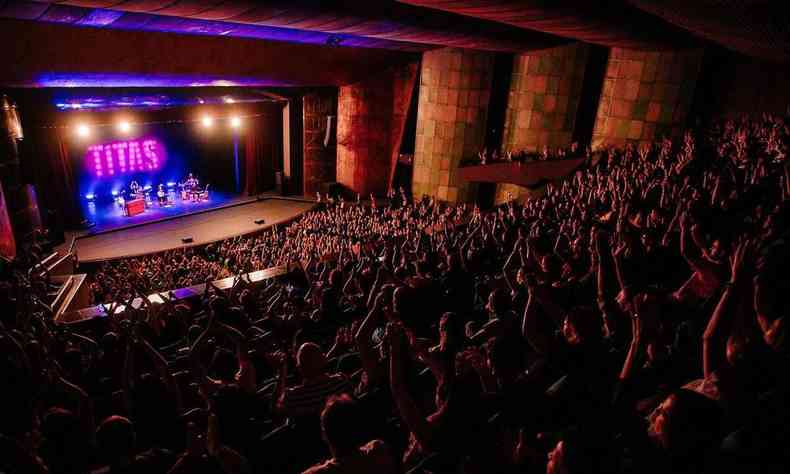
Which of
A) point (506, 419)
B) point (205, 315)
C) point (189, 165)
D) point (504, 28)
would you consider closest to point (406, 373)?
point (506, 419)

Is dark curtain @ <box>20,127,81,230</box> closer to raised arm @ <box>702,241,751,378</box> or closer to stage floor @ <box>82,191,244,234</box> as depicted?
stage floor @ <box>82,191,244,234</box>

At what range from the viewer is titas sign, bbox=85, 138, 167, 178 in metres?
13.7

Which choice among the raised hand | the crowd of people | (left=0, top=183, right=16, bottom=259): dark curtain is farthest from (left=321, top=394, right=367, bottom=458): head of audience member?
(left=0, top=183, right=16, bottom=259): dark curtain

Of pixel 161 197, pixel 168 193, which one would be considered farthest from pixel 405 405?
pixel 168 193

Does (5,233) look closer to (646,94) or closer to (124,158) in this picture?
(124,158)

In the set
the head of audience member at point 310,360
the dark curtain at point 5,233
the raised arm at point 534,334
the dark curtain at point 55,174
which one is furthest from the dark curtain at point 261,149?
the raised arm at point 534,334

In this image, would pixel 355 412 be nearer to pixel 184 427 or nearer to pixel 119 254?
pixel 184 427

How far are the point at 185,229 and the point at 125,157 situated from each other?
201 inches

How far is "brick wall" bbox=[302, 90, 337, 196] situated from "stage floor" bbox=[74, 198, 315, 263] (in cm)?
103

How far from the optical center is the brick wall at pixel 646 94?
30.3ft

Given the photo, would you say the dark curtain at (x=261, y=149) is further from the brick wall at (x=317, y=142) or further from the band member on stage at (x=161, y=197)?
the band member on stage at (x=161, y=197)

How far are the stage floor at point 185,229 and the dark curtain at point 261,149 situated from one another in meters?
1.08

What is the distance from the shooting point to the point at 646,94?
9.64 meters

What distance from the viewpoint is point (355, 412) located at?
1.49m
